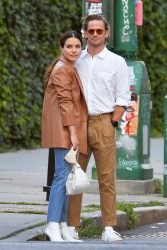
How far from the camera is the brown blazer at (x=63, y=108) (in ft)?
17.9

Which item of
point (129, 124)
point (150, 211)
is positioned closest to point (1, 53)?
point (129, 124)

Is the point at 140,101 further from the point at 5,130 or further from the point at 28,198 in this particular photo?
the point at 5,130

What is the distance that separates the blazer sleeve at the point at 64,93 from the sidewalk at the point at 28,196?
1038 millimetres

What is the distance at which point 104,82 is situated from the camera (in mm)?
5715

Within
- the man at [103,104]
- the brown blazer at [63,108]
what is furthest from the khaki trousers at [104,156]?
the brown blazer at [63,108]

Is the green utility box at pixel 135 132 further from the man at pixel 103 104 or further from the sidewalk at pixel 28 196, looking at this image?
the man at pixel 103 104

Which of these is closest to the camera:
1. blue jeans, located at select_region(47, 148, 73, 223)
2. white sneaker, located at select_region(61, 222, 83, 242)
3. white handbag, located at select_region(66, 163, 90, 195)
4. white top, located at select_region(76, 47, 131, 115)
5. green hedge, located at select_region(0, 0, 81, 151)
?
white handbag, located at select_region(66, 163, 90, 195)

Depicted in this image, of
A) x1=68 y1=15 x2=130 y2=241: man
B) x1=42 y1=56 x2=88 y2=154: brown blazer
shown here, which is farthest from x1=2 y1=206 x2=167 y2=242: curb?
x1=42 y1=56 x2=88 y2=154: brown blazer

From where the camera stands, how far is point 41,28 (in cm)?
1389

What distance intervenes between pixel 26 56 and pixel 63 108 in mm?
8008

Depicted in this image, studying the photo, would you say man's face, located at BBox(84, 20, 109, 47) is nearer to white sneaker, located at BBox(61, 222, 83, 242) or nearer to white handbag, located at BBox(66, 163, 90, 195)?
white handbag, located at BBox(66, 163, 90, 195)

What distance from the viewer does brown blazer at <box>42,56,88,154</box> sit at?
547 centimetres

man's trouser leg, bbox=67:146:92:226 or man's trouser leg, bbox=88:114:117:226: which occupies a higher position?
man's trouser leg, bbox=88:114:117:226

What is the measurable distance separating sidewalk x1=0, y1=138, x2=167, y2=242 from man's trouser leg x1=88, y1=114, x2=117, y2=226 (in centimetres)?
60
